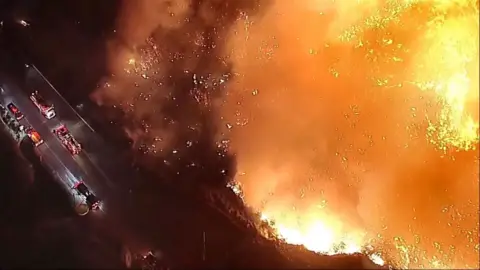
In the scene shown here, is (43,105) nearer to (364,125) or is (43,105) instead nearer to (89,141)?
(89,141)

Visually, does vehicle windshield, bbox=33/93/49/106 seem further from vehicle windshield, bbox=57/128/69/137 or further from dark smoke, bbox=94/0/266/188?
dark smoke, bbox=94/0/266/188

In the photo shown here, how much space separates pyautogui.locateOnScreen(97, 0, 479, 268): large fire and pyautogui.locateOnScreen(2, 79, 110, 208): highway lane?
0.93m

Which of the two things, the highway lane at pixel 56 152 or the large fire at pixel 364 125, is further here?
the highway lane at pixel 56 152

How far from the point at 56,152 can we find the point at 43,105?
879mm

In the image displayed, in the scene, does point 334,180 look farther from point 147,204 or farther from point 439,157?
point 147,204

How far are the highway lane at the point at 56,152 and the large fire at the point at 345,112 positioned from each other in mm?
932

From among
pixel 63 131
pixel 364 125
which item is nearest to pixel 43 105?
pixel 63 131

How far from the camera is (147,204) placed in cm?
862

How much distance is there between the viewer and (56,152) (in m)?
9.08

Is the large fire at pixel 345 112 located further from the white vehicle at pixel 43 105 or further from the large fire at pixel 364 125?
the white vehicle at pixel 43 105

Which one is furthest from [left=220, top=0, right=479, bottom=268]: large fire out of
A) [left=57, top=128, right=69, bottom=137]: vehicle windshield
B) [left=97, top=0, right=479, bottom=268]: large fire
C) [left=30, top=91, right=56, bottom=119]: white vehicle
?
[left=30, top=91, right=56, bottom=119]: white vehicle

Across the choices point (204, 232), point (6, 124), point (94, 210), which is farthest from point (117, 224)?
point (6, 124)

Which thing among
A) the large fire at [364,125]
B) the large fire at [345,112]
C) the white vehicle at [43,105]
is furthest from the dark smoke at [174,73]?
the white vehicle at [43,105]

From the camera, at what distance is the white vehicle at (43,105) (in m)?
9.37
